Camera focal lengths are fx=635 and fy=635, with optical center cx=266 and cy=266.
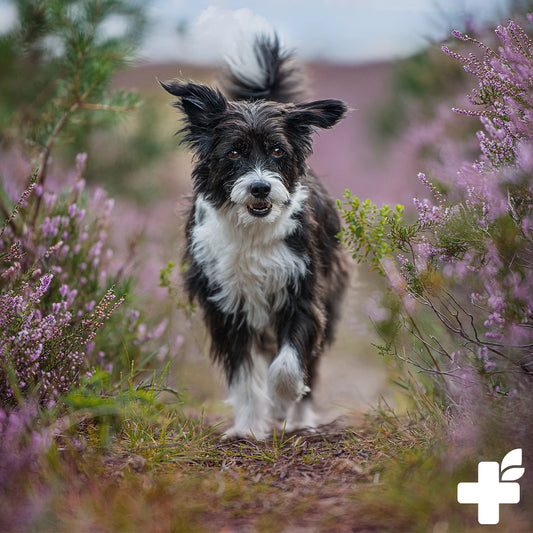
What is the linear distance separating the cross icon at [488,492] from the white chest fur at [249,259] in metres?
1.71

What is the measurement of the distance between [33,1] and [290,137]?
304 cm

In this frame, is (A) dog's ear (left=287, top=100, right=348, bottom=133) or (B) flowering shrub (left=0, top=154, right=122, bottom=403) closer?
(B) flowering shrub (left=0, top=154, right=122, bottom=403)

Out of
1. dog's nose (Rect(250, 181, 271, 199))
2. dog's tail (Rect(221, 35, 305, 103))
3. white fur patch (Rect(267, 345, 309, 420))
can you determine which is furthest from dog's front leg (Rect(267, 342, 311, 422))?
dog's tail (Rect(221, 35, 305, 103))

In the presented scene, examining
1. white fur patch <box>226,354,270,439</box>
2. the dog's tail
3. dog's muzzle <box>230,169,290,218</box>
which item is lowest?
white fur patch <box>226,354,270,439</box>

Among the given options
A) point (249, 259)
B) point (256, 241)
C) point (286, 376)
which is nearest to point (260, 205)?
point (256, 241)

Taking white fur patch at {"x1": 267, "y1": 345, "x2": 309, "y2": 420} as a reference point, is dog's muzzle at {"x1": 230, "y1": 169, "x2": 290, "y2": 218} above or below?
above

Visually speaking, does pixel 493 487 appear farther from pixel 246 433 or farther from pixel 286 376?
pixel 246 433

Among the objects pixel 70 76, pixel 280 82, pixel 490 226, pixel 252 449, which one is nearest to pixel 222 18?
pixel 280 82

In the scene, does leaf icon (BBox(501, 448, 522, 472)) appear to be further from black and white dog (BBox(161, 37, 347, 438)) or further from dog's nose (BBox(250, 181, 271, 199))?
dog's nose (BBox(250, 181, 271, 199))

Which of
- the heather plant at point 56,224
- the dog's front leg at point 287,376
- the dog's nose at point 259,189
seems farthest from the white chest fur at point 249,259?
the heather plant at point 56,224

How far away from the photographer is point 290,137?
3.96m

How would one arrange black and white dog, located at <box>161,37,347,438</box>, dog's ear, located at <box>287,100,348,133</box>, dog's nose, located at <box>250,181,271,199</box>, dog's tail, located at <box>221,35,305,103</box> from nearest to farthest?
dog's nose, located at <box>250,181,271,199</box>
black and white dog, located at <box>161,37,347,438</box>
dog's ear, located at <box>287,100,348,133</box>
dog's tail, located at <box>221,35,305,103</box>

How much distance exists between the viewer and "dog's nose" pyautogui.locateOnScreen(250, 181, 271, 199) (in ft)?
11.8

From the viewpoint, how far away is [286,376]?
379 cm
